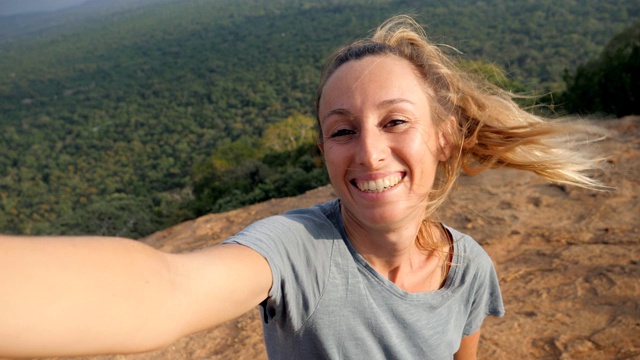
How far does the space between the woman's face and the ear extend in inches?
5.7

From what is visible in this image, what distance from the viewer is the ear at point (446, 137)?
1.31 metres

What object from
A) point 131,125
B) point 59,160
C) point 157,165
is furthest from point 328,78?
point 131,125

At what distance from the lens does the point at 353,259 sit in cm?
111

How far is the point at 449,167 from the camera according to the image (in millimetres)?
1407

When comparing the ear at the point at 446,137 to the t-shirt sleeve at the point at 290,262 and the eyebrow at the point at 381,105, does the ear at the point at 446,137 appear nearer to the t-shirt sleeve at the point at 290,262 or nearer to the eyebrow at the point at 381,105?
the eyebrow at the point at 381,105

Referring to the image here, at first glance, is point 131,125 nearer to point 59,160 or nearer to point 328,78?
point 59,160

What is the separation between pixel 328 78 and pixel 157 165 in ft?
136

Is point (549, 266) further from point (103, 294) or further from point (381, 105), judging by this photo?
point (103, 294)

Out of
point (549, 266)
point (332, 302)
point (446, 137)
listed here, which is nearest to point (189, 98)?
point (549, 266)

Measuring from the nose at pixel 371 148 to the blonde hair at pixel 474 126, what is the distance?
235 millimetres

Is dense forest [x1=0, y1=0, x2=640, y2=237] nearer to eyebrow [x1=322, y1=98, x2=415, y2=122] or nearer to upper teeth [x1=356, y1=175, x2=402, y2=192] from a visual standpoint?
eyebrow [x1=322, y1=98, x2=415, y2=122]

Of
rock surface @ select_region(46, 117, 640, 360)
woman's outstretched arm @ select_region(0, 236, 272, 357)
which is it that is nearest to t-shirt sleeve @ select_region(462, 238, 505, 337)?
woman's outstretched arm @ select_region(0, 236, 272, 357)

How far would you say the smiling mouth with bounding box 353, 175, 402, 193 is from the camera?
1087 mm

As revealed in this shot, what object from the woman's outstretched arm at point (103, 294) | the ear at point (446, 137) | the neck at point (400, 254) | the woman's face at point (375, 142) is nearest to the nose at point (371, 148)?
the woman's face at point (375, 142)
